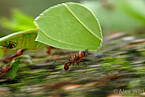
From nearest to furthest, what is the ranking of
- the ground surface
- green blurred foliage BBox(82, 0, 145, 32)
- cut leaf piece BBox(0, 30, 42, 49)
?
the ground surface → cut leaf piece BBox(0, 30, 42, 49) → green blurred foliage BBox(82, 0, 145, 32)

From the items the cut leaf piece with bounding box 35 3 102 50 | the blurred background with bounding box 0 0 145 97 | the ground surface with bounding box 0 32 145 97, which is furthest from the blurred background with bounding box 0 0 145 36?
the cut leaf piece with bounding box 35 3 102 50

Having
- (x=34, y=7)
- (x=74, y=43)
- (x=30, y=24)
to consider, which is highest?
(x=34, y=7)

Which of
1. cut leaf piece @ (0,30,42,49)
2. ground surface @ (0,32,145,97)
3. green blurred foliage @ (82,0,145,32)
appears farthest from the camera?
green blurred foliage @ (82,0,145,32)

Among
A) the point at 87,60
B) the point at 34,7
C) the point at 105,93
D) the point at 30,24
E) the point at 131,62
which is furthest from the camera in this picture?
the point at 34,7

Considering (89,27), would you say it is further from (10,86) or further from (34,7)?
(34,7)

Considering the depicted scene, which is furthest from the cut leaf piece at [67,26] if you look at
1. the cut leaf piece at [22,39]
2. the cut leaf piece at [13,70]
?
the cut leaf piece at [13,70]

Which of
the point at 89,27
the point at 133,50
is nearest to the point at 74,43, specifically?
the point at 89,27

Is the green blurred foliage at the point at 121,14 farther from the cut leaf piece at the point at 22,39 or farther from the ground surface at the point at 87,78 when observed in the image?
the cut leaf piece at the point at 22,39

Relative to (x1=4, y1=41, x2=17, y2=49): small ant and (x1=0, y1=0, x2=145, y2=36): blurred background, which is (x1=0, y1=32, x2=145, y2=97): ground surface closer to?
(x1=4, y1=41, x2=17, y2=49): small ant
